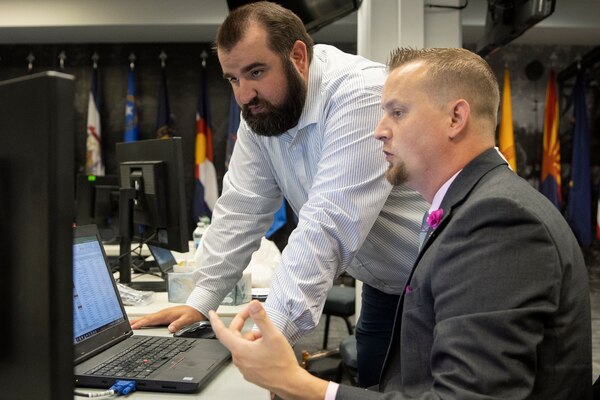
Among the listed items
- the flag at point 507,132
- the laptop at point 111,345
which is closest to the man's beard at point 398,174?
the laptop at point 111,345

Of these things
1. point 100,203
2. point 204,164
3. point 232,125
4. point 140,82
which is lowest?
point 100,203

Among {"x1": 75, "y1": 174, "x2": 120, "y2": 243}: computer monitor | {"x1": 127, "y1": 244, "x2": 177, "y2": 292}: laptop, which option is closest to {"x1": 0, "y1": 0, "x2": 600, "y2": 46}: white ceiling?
{"x1": 75, "y1": 174, "x2": 120, "y2": 243}: computer monitor

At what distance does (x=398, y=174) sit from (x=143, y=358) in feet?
1.98

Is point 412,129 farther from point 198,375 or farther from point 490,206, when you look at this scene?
point 198,375

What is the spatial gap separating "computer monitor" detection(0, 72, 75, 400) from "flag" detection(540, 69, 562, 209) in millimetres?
5530

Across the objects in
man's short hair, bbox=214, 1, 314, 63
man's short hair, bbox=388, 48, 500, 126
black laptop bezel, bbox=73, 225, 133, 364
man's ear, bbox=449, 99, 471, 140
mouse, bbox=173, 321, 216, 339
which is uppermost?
man's short hair, bbox=214, 1, 314, 63

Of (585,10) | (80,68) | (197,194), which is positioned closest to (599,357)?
(585,10)

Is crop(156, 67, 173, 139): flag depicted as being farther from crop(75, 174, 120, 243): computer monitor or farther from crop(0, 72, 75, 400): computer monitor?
crop(0, 72, 75, 400): computer monitor

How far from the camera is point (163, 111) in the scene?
234 inches

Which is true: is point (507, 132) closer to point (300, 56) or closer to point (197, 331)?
point (300, 56)

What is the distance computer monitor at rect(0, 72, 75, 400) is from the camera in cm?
52

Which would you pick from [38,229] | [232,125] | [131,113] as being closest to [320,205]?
[38,229]

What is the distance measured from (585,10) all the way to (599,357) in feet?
9.86

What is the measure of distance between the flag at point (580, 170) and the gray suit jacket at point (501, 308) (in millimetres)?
5033
